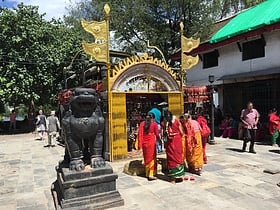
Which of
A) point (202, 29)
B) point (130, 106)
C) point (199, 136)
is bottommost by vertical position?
point (199, 136)

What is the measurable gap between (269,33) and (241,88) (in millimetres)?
2904

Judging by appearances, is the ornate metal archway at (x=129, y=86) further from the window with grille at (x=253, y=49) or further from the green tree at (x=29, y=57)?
the green tree at (x=29, y=57)

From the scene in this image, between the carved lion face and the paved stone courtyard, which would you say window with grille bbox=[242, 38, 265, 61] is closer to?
the paved stone courtyard

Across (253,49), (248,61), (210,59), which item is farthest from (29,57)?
(253,49)

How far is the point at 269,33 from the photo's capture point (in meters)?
13.4

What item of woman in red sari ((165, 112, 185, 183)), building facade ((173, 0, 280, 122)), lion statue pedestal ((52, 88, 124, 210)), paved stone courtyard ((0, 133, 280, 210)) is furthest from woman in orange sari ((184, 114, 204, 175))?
building facade ((173, 0, 280, 122))

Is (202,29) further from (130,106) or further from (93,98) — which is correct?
(93,98)

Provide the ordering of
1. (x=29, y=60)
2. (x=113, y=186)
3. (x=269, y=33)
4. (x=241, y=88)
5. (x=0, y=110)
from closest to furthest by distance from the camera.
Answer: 1. (x=113, y=186)
2. (x=269, y=33)
3. (x=241, y=88)
4. (x=29, y=60)
5. (x=0, y=110)

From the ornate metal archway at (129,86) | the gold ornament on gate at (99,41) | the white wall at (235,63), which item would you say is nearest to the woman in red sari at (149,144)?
the ornate metal archway at (129,86)

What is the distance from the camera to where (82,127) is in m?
5.47

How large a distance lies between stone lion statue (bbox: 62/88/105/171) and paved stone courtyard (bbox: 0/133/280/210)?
0.98 m

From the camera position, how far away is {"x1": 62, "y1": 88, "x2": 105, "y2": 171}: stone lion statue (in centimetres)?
545

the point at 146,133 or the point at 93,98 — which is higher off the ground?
the point at 93,98

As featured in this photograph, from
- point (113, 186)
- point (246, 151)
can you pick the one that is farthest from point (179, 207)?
point (246, 151)
